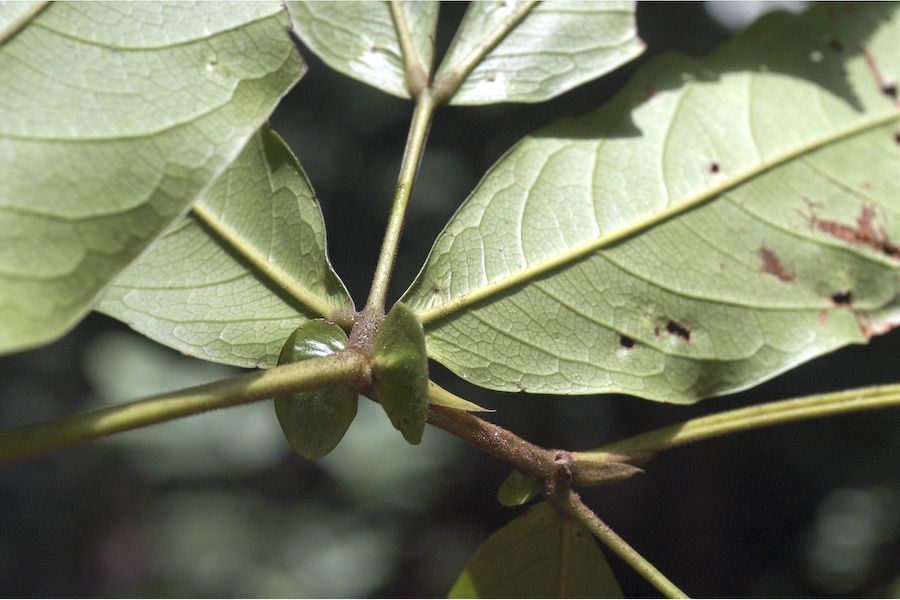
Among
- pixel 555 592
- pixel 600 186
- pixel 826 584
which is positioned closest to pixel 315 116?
pixel 600 186

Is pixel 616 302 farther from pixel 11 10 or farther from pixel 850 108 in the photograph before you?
pixel 11 10

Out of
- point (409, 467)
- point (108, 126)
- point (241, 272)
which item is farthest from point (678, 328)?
point (409, 467)

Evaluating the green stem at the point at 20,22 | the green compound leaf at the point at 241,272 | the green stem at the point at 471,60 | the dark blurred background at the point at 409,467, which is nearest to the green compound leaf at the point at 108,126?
the green stem at the point at 20,22

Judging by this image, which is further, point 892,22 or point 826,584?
point 826,584

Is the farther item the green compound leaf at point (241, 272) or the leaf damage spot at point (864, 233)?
the leaf damage spot at point (864, 233)

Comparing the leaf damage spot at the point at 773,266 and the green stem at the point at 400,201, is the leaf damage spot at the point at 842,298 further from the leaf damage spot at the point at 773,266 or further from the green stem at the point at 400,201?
the green stem at the point at 400,201

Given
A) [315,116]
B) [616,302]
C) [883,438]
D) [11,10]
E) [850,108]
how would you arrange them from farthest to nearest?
[315,116]
[883,438]
[850,108]
[616,302]
[11,10]

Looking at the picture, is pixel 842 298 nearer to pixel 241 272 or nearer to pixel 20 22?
pixel 241 272
